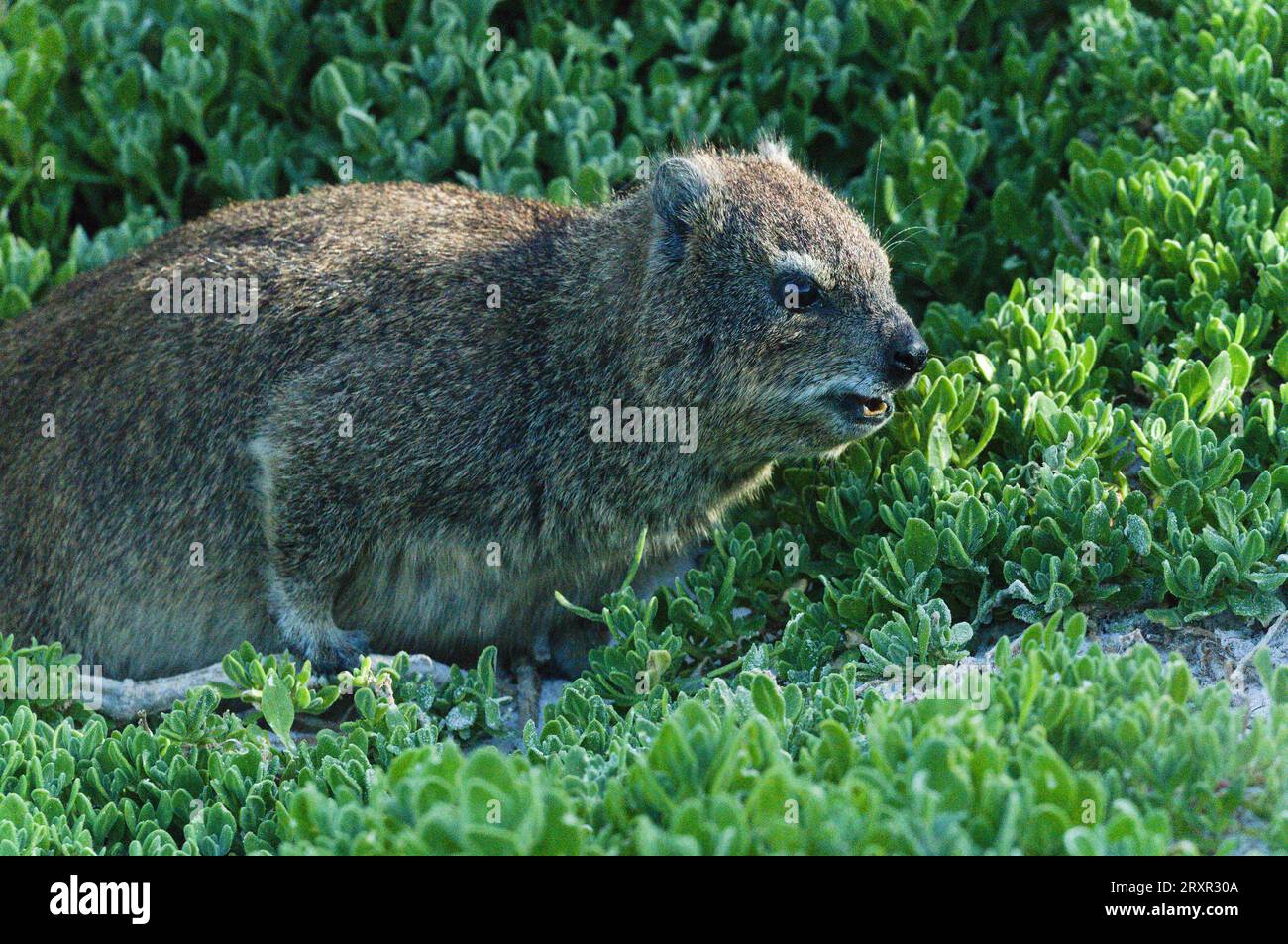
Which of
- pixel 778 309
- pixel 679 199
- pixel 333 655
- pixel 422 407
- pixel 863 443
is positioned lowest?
pixel 333 655

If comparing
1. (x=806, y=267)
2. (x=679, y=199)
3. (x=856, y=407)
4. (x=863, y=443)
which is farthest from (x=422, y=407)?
(x=863, y=443)

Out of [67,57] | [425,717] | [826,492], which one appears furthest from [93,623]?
[67,57]

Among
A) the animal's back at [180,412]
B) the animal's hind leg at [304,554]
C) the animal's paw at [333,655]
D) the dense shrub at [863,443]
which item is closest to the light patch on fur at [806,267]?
the dense shrub at [863,443]

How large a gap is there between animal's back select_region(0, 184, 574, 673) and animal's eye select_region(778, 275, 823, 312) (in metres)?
1.39

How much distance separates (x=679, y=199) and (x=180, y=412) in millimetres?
2392

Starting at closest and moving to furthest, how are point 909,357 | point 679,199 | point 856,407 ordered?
point 909,357, point 856,407, point 679,199

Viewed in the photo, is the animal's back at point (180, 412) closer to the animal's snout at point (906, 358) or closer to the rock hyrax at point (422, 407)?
the rock hyrax at point (422, 407)

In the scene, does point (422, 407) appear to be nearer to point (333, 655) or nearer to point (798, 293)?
point (333, 655)

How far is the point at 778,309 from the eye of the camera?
20.3 ft

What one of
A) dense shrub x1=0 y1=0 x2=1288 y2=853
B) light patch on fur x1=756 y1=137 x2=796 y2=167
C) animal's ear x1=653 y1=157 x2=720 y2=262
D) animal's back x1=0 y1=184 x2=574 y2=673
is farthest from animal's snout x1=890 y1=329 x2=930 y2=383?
animal's back x1=0 y1=184 x2=574 y2=673

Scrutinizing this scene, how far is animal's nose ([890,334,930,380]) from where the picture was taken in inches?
237

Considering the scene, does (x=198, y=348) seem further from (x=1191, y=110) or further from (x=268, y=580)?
(x=1191, y=110)

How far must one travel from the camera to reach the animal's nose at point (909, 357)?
6.03 metres
